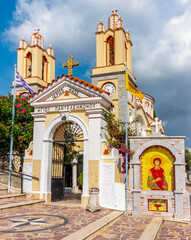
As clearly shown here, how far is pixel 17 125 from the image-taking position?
15.7 m

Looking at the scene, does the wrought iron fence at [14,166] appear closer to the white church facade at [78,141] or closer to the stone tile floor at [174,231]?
the white church facade at [78,141]

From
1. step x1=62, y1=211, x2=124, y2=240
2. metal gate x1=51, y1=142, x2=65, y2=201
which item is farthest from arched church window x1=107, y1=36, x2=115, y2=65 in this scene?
step x1=62, y1=211, x2=124, y2=240

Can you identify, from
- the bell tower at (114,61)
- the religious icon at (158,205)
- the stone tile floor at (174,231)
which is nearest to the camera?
the stone tile floor at (174,231)

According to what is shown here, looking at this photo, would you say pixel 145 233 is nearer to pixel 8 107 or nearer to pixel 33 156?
pixel 33 156

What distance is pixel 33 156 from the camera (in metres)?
13.2

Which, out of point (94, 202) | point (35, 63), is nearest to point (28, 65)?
point (35, 63)

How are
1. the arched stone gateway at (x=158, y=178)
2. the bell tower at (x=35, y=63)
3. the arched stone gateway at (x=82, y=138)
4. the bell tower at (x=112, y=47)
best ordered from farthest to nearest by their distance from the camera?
the bell tower at (x=35, y=63)
the bell tower at (x=112, y=47)
the arched stone gateway at (x=82, y=138)
the arched stone gateway at (x=158, y=178)

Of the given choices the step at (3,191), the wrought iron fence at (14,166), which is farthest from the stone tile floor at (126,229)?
the step at (3,191)

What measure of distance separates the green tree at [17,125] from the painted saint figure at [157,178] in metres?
8.24

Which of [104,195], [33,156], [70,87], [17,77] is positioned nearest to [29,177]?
[33,156]

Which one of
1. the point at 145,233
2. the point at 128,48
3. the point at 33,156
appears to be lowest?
the point at 145,233

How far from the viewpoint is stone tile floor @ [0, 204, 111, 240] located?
7348 mm

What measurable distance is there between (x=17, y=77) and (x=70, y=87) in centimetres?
431

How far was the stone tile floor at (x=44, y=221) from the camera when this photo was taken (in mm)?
7348
